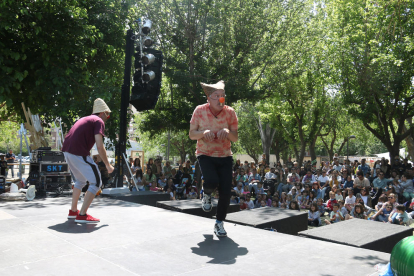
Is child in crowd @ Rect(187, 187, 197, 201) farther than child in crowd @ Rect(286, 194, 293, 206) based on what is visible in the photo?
Yes

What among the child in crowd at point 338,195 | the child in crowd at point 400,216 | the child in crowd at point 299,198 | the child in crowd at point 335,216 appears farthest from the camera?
the child in crowd at point 299,198

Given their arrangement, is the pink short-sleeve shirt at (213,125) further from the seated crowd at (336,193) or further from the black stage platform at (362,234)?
the seated crowd at (336,193)

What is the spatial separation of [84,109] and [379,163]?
12.8 meters

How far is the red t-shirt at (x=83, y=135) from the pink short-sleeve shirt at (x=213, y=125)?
4.12 ft

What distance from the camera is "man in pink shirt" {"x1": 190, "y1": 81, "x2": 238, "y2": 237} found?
4.09m

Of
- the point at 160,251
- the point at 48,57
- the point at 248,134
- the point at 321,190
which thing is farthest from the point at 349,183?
the point at 248,134

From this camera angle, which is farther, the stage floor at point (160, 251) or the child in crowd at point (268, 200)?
the child in crowd at point (268, 200)

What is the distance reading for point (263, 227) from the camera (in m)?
4.73

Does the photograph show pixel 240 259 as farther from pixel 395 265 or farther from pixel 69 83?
pixel 69 83

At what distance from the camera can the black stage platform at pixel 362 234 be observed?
380 centimetres

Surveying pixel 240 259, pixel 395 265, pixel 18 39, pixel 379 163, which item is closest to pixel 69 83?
pixel 18 39

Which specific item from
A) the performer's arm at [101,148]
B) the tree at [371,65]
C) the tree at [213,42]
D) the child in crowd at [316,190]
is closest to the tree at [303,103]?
the tree at [371,65]

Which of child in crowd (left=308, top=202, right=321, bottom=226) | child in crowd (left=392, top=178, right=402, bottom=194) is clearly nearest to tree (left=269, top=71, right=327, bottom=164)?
child in crowd (left=392, top=178, right=402, bottom=194)

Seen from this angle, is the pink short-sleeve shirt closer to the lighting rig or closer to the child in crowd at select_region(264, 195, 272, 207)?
the lighting rig
